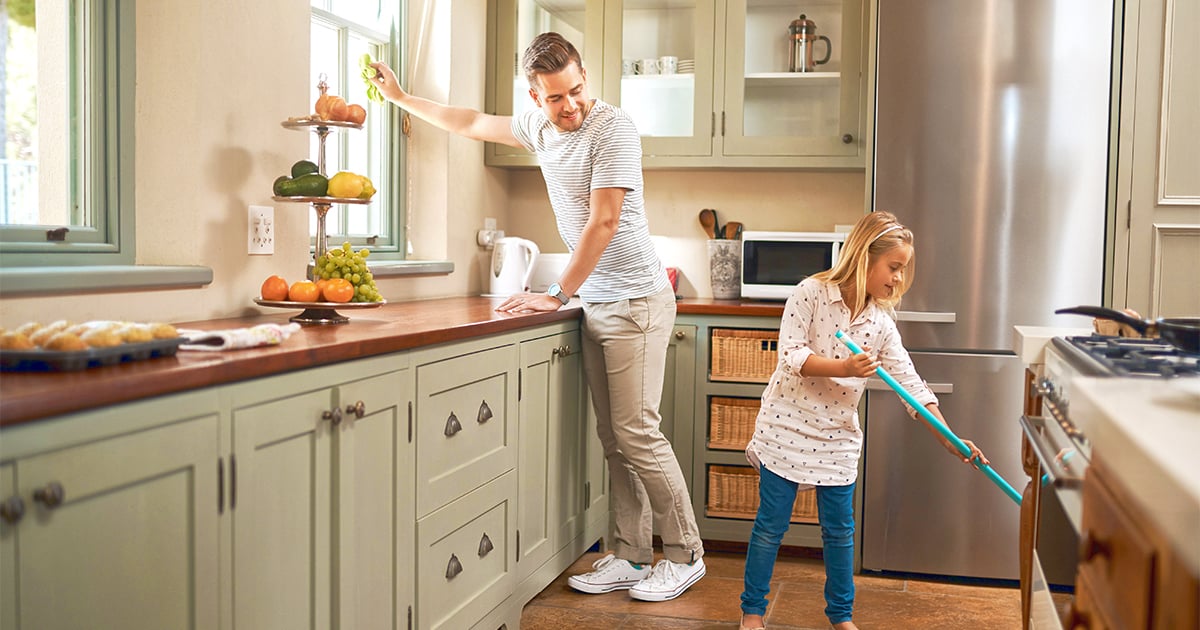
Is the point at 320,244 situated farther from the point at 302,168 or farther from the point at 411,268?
the point at 411,268

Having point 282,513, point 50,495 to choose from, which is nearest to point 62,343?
point 50,495

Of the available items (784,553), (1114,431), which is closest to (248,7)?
(1114,431)

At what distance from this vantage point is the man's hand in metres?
2.92

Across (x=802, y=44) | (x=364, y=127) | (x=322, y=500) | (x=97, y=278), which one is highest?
(x=802, y=44)

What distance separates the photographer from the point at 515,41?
13.0ft

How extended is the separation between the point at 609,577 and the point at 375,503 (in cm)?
131

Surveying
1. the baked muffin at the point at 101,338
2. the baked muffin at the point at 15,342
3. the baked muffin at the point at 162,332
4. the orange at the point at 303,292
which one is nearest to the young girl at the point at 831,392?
the orange at the point at 303,292

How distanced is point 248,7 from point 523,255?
4.99 feet

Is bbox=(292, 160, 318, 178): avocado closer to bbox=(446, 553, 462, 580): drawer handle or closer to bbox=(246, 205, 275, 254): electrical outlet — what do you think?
bbox=(246, 205, 275, 254): electrical outlet

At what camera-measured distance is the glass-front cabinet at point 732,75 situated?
12.3ft

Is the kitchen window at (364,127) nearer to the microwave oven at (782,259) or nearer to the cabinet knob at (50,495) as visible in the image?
the microwave oven at (782,259)

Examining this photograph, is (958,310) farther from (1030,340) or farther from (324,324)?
(324,324)

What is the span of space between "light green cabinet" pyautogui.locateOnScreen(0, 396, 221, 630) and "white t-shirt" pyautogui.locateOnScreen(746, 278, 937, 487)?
149 centimetres

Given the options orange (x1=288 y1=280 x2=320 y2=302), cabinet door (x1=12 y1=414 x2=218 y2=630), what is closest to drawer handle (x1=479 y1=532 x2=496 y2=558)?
orange (x1=288 y1=280 x2=320 y2=302)
